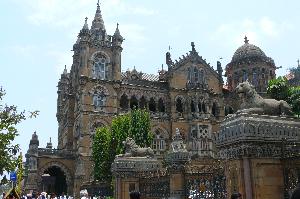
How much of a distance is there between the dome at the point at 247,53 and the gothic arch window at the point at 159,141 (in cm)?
1593

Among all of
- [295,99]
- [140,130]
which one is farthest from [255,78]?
[295,99]

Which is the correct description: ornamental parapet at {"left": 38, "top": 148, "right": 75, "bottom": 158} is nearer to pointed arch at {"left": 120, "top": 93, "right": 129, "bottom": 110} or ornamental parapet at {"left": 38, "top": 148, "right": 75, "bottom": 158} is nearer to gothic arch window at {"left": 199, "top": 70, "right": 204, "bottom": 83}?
pointed arch at {"left": 120, "top": 93, "right": 129, "bottom": 110}

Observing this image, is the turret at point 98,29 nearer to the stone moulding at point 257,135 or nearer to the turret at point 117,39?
the turret at point 117,39

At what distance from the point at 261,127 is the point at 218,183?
2.78m

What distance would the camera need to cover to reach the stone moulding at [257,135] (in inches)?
334

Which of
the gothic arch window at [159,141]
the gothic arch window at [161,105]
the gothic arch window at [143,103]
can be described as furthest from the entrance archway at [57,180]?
the gothic arch window at [161,105]

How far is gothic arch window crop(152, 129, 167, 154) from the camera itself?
43656mm

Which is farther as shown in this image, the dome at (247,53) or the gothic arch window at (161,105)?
the dome at (247,53)

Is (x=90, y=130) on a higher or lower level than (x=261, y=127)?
higher

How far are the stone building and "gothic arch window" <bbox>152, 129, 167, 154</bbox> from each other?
11 centimetres

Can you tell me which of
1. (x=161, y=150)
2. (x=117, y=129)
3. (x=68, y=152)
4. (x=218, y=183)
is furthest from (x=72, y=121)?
(x=218, y=183)

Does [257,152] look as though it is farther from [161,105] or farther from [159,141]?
[161,105]

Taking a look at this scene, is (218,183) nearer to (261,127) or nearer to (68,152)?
(261,127)

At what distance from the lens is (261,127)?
8578 millimetres
